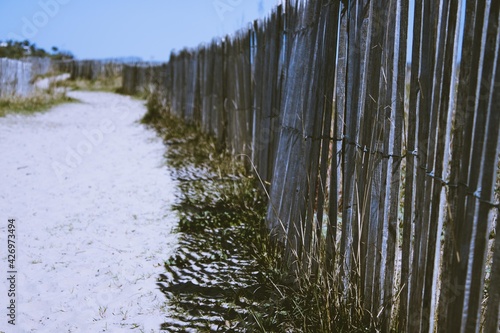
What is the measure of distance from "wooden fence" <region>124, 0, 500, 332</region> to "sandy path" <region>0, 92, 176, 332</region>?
2.98 feet

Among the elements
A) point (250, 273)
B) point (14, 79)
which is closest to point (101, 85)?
point (14, 79)

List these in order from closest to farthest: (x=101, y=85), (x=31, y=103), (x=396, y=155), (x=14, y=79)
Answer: (x=396, y=155) → (x=31, y=103) → (x=14, y=79) → (x=101, y=85)

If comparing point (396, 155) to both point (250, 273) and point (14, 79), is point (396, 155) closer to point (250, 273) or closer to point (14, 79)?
point (250, 273)

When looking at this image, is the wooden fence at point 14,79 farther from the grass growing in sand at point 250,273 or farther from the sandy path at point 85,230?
the grass growing in sand at point 250,273

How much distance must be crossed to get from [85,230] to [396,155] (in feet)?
8.30

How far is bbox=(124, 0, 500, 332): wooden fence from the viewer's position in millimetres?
1300

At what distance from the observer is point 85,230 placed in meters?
3.48

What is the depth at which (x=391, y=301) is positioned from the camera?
180cm

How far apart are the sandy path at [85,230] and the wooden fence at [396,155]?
91 centimetres

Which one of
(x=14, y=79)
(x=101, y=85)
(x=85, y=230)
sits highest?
(x=101, y=85)

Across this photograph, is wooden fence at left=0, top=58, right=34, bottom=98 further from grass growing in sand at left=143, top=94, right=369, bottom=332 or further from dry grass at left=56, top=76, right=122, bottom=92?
dry grass at left=56, top=76, right=122, bottom=92

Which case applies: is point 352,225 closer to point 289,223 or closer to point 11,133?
point 289,223

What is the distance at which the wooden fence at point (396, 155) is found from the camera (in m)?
1.30

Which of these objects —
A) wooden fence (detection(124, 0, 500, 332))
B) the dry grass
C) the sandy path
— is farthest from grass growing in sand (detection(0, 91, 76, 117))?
wooden fence (detection(124, 0, 500, 332))
